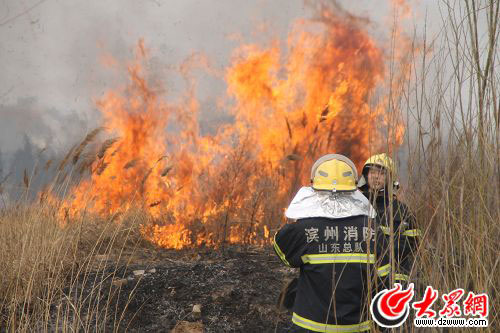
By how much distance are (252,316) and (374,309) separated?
91.4 inches

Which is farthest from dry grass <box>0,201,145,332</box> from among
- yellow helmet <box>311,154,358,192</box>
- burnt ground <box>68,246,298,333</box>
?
yellow helmet <box>311,154,358,192</box>

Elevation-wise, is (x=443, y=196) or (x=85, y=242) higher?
(x=443, y=196)

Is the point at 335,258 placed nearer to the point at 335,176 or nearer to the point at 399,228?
the point at 335,176

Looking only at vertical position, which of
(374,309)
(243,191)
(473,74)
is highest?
(473,74)

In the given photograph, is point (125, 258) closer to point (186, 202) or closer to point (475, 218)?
point (186, 202)

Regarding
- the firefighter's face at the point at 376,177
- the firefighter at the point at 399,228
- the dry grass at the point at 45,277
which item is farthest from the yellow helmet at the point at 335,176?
the dry grass at the point at 45,277

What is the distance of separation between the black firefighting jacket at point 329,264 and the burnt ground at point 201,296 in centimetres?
140

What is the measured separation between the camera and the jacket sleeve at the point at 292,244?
7.86ft

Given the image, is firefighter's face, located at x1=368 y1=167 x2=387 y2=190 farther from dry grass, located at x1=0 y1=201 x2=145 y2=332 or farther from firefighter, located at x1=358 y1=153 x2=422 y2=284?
dry grass, located at x1=0 y1=201 x2=145 y2=332

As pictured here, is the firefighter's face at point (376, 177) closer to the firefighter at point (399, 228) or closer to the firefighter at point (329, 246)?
the firefighter at point (399, 228)

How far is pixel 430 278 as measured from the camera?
1.71m

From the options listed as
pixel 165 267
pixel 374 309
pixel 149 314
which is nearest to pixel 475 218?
pixel 374 309

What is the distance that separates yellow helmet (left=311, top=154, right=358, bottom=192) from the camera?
239 centimetres

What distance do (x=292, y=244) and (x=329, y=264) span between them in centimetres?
23
